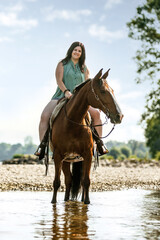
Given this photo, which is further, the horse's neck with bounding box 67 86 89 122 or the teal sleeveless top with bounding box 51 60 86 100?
the teal sleeveless top with bounding box 51 60 86 100

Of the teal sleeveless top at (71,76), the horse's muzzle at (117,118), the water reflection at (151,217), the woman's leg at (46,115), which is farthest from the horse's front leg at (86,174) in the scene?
the teal sleeveless top at (71,76)

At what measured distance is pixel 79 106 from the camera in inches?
305

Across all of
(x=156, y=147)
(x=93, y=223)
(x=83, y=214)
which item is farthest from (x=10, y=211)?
(x=156, y=147)

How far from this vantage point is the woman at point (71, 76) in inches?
344

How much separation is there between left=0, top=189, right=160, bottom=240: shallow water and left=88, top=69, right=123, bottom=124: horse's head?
156 centimetres

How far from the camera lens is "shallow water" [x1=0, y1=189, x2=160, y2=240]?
4844mm

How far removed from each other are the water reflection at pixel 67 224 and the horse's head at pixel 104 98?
1.62 meters

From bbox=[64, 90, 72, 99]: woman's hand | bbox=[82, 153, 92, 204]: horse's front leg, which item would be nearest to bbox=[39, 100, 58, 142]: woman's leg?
bbox=[64, 90, 72, 99]: woman's hand

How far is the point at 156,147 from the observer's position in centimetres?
6047

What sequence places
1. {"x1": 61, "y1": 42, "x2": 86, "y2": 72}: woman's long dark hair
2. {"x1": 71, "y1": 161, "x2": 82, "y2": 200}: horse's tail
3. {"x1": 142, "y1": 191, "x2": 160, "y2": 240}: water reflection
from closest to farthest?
{"x1": 142, "y1": 191, "x2": 160, "y2": 240}: water reflection
{"x1": 61, "y1": 42, "x2": 86, "y2": 72}: woman's long dark hair
{"x1": 71, "y1": 161, "x2": 82, "y2": 200}: horse's tail

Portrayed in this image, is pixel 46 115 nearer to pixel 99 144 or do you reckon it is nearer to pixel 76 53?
pixel 99 144

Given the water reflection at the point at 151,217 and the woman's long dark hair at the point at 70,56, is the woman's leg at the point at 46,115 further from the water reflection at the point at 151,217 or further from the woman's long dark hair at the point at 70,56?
the water reflection at the point at 151,217

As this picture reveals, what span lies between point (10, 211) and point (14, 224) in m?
1.31

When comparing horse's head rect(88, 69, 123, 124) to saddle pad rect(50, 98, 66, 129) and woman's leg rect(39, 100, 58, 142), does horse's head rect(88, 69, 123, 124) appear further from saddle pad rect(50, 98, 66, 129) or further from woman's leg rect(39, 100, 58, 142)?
woman's leg rect(39, 100, 58, 142)
